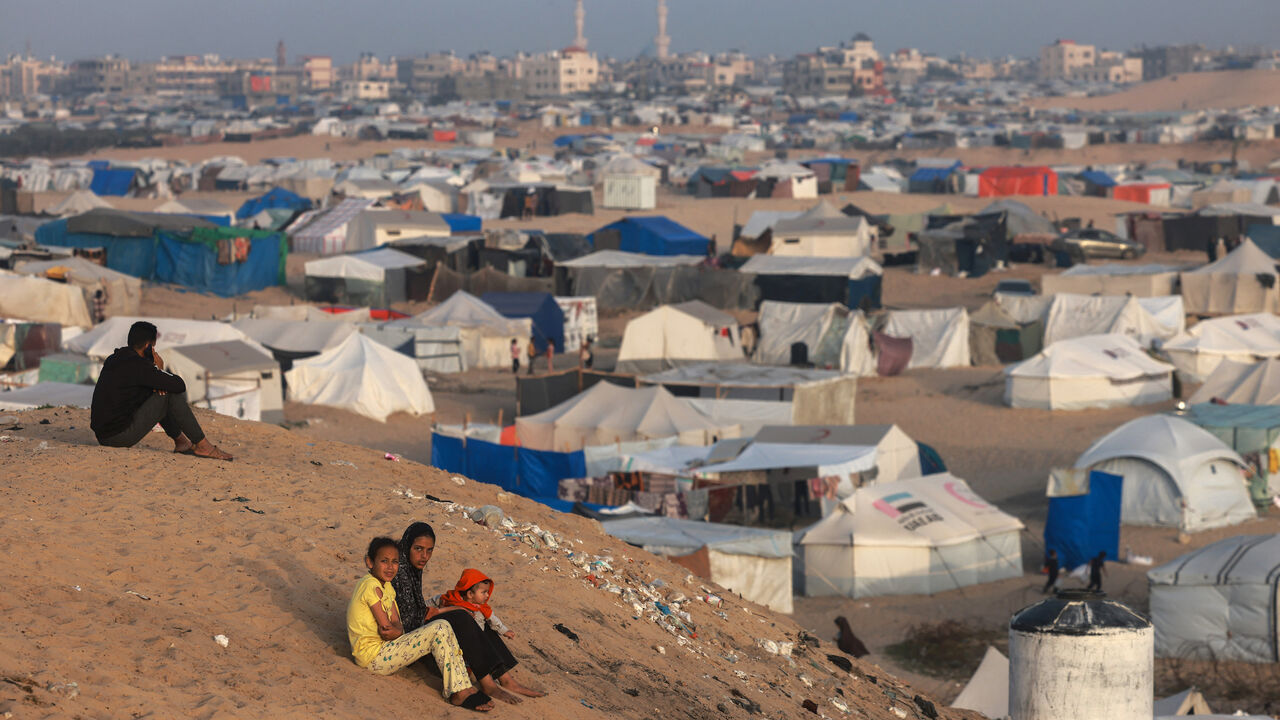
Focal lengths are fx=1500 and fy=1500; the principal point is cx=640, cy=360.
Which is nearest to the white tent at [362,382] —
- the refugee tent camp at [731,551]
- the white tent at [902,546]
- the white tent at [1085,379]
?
the white tent at [1085,379]

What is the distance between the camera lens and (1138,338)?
29984mm

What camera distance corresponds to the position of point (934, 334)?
102 feet

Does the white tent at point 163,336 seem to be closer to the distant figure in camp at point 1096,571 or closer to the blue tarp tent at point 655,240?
the distant figure in camp at point 1096,571

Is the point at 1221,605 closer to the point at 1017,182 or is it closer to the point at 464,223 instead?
the point at 464,223

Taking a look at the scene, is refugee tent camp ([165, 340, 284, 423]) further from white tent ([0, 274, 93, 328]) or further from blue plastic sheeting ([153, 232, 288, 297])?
blue plastic sheeting ([153, 232, 288, 297])

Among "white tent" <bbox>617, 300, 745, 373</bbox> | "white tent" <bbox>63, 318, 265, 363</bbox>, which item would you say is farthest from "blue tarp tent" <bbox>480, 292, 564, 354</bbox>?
"white tent" <bbox>63, 318, 265, 363</bbox>

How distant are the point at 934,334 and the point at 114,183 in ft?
167

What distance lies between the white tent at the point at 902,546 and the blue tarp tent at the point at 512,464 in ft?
11.5

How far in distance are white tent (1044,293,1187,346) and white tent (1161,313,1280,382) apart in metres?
1.40

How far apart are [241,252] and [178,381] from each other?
32177 millimetres

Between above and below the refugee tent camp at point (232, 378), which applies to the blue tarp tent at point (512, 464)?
below

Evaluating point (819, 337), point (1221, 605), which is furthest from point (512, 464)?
point (819, 337)

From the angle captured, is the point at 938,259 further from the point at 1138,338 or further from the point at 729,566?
the point at 729,566

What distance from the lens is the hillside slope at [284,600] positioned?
607cm
